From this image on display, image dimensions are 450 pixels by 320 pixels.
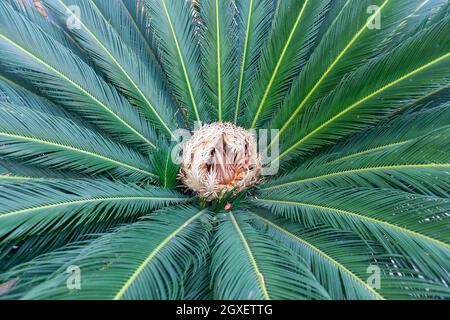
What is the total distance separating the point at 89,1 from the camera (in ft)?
8.46

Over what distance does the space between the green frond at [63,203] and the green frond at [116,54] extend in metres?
0.73

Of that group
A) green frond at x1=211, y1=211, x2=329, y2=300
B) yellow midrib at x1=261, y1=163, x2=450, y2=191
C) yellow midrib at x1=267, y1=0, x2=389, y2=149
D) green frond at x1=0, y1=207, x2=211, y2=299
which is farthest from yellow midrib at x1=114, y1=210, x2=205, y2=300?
yellow midrib at x1=267, y1=0, x2=389, y2=149

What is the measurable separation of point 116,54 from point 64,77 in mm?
392

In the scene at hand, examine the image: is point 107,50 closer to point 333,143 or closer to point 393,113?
point 333,143

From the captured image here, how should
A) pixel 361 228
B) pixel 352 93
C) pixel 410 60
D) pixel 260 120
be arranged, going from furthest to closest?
1. pixel 260 120
2. pixel 352 93
3. pixel 410 60
4. pixel 361 228

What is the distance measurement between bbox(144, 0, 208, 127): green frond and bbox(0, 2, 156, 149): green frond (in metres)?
0.39

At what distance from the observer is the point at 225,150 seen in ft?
8.29

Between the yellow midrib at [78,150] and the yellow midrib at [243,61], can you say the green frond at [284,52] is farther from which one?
the yellow midrib at [78,150]

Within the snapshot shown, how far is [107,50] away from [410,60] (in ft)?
6.06

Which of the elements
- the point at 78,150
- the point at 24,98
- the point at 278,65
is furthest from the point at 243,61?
the point at 24,98

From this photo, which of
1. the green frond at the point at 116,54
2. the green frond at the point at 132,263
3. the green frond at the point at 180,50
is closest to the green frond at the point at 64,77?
the green frond at the point at 116,54

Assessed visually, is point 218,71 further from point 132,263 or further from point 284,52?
point 132,263

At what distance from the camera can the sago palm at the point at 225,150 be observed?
5.20ft
